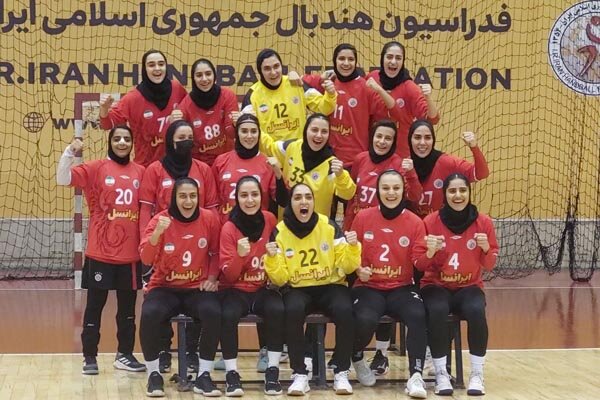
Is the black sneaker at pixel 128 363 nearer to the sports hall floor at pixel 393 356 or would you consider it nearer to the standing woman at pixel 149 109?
the sports hall floor at pixel 393 356

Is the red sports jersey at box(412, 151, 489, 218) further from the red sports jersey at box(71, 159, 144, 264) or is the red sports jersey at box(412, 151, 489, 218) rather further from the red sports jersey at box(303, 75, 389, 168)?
the red sports jersey at box(71, 159, 144, 264)

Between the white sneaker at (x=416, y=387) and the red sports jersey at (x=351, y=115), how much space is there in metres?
1.89

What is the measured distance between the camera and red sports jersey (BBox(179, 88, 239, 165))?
304 inches

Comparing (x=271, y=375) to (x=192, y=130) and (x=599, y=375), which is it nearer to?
(x=192, y=130)

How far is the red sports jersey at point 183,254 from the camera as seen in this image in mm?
6965

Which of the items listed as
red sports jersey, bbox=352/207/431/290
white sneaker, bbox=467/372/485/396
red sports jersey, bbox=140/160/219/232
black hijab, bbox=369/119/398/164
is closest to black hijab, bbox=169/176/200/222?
red sports jersey, bbox=140/160/219/232

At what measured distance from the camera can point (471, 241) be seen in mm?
7086

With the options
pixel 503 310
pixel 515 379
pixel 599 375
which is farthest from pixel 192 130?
pixel 503 310

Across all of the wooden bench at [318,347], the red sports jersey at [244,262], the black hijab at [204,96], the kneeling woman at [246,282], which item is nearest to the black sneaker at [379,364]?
the wooden bench at [318,347]

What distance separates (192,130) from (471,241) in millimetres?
2056

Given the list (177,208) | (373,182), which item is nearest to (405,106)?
(373,182)

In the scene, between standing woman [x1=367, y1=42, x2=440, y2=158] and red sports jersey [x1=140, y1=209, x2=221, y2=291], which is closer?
red sports jersey [x1=140, y1=209, x2=221, y2=291]

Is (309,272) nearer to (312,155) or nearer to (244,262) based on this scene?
(244,262)

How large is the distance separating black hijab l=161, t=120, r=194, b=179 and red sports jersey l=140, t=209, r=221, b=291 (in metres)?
0.38
